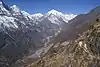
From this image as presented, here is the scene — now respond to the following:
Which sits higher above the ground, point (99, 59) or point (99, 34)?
point (99, 34)

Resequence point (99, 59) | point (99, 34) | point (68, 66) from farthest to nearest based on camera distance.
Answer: point (68, 66), point (99, 34), point (99, 59)

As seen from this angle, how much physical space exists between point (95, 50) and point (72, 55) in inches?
744

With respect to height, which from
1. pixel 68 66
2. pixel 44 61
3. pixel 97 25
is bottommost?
pixel 68 66

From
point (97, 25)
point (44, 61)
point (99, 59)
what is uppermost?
point (44, 61)

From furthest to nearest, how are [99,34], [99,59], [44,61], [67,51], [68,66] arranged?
[44,61], [67,51], [68,66], [99,34], [99,59]

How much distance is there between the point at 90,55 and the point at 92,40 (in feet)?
28.3

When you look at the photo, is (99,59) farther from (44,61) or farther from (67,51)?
(44,61)

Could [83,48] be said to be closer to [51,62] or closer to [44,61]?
[51,62]

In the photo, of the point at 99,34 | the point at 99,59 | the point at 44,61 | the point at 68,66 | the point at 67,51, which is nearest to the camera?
the point at 99,59

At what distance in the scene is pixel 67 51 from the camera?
149875 millimetres

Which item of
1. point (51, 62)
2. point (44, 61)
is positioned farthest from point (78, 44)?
point (44, 61)

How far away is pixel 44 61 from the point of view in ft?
554

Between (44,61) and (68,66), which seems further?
(44,61)

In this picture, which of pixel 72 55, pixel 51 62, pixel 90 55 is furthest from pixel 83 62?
pixel 51 62
